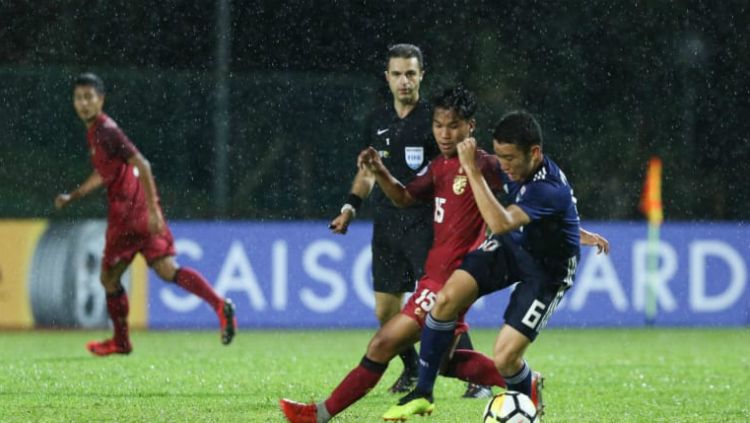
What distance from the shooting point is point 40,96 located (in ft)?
50.1

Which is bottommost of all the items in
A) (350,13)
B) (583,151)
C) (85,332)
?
(85,332)

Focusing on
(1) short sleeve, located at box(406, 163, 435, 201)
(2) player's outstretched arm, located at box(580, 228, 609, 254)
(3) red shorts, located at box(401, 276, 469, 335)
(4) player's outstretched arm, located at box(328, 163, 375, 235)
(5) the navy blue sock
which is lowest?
(5) the navy blue sock

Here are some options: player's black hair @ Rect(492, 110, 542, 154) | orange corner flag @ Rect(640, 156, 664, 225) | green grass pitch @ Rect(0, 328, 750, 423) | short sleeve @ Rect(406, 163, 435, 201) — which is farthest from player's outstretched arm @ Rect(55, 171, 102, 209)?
orange corner flag @ Rect(640, 156, 664, 225)

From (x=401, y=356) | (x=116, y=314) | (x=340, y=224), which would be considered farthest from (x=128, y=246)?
(x=340, y=224)

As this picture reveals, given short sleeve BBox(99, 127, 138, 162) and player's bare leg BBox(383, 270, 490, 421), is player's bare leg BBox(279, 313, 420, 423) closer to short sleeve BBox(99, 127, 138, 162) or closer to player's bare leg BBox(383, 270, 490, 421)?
player's bare leg BBox(383, 270, 490, 421)

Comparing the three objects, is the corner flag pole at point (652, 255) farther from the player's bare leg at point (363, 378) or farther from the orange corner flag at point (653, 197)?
the player's bare leg at point (363, 378)

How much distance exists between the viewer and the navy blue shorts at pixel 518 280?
6.08 m

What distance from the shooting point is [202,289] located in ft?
33.0

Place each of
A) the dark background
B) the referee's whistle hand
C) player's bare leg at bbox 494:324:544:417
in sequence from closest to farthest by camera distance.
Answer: player's bare leg at bbox 494:324:544:417 → the referee's whistle hand → the dark background

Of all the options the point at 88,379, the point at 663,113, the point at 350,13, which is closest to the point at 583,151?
the point at 663,113

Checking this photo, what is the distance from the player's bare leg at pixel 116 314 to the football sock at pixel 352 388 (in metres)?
4.12

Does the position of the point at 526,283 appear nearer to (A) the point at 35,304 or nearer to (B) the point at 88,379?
(B) the point at 88,379

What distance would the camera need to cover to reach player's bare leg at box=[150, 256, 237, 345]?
32.9 feet

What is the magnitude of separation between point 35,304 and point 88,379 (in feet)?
15.5
